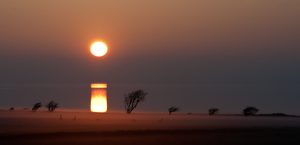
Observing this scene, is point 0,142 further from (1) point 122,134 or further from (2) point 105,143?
(1) point 122,134

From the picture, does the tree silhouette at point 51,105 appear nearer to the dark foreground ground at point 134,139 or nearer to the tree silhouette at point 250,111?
the tree silhouette at point 250,111

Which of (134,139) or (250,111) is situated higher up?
(250,111)

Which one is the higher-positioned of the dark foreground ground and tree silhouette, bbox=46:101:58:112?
tree silhouette, bbox=46:101:58:112

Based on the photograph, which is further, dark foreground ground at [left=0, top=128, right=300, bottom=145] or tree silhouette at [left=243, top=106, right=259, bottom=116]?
tree silhouette at [left=243, top=106, right=259, bottom=116]

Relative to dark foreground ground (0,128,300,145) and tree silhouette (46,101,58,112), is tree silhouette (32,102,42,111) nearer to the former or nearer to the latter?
tree silhouette (46,101,58,112)

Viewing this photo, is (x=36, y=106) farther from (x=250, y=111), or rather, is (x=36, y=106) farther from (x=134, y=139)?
(x=134, y=139)

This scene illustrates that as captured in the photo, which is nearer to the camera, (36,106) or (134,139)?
(134,139)

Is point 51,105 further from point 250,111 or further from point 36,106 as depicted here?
point 250,111

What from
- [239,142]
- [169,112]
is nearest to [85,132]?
[239,142]

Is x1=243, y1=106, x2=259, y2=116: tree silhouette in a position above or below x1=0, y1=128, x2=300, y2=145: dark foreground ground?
above

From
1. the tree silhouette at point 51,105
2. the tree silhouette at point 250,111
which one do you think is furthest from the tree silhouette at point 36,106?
the tree silhouette at point 250,111

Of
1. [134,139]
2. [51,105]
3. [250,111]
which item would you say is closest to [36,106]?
[51,105]

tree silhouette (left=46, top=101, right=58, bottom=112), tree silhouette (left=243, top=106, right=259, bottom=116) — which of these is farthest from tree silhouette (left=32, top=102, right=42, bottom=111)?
tree silhouette (left=243, top=106, right=259, bottom=116)

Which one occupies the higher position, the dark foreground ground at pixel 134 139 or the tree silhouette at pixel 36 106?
the tree silhouette at pixel 36 106
